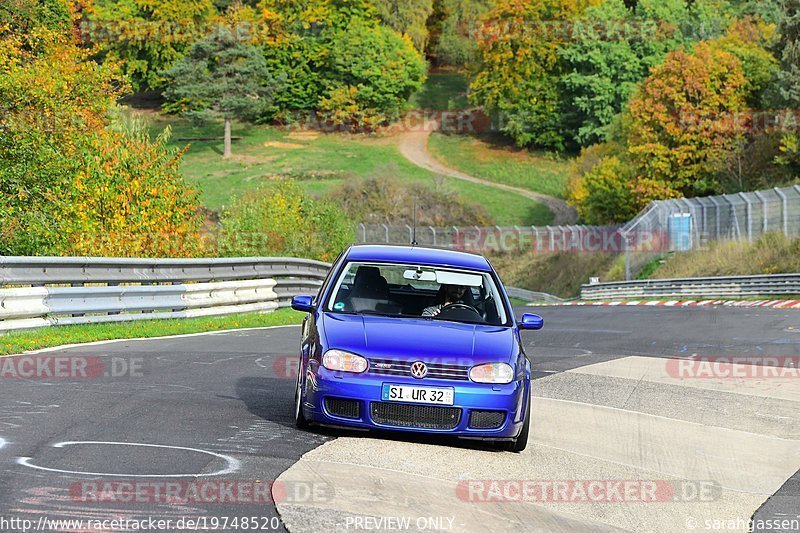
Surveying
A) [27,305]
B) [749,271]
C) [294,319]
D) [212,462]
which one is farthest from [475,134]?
[212,462]

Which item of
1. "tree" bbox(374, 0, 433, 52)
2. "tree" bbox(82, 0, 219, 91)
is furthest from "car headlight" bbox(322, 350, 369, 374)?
"tree" bbox(374, 0, 433, 52)

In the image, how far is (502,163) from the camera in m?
102

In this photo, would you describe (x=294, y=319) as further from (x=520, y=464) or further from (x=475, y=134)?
(x=475, y=134)

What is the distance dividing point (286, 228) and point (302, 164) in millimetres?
58738

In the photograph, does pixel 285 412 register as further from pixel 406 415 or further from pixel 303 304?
pixel 406 415

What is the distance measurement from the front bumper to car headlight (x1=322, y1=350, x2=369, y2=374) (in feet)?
0.15

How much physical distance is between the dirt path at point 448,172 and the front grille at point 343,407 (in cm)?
7509

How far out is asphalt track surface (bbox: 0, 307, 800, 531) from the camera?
664cm

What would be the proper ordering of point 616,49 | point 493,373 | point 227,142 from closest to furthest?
point 493,373 → point 616,49 → point 227,142

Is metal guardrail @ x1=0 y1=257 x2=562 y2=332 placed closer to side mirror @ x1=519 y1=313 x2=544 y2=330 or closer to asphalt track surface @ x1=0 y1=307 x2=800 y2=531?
asphalt track surface @ x1=0 y1=307 x2=800 y2=531

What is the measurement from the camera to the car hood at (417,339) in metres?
8.72

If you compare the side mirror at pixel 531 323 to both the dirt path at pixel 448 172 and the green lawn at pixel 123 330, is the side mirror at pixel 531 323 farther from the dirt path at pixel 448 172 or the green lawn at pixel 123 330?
the dirt path at pixel 448 172

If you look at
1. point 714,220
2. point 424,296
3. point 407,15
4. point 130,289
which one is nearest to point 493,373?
point 424,296

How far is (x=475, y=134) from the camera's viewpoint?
10969 cm
